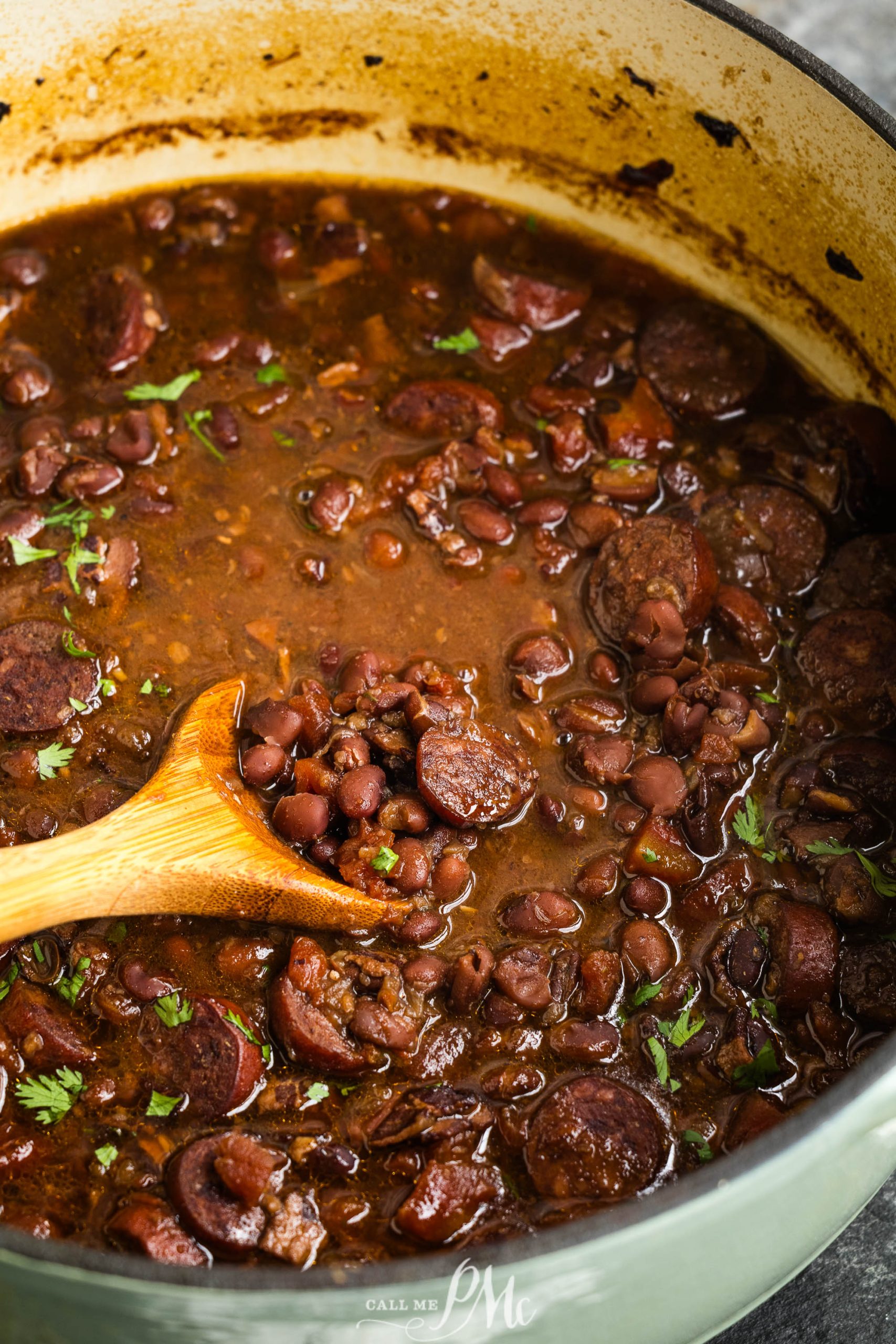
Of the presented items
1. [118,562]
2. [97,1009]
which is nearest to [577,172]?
[118,562]

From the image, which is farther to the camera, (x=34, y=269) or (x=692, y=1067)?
(x=34, y=269)

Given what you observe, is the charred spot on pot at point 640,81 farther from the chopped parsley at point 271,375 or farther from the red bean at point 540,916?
the red bean at point 540,916

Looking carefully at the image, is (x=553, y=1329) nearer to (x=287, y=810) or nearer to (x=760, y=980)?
(x=760, y=980)

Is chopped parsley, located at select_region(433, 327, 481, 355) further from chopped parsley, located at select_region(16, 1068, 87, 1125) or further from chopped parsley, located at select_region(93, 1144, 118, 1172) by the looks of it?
chopped parsley, located at select_region(93, 1144, 118, 1172)

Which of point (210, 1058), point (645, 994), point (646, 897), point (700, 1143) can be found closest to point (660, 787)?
point (646, 897)

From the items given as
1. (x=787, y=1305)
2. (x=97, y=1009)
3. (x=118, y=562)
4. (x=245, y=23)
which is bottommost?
(x=97, y=1009)

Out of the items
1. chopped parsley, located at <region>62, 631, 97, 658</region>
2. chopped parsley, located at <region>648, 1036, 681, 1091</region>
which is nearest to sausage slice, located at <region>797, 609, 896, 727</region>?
chopped parsley, located at <region>648, 1036, 681, 1091</region>
